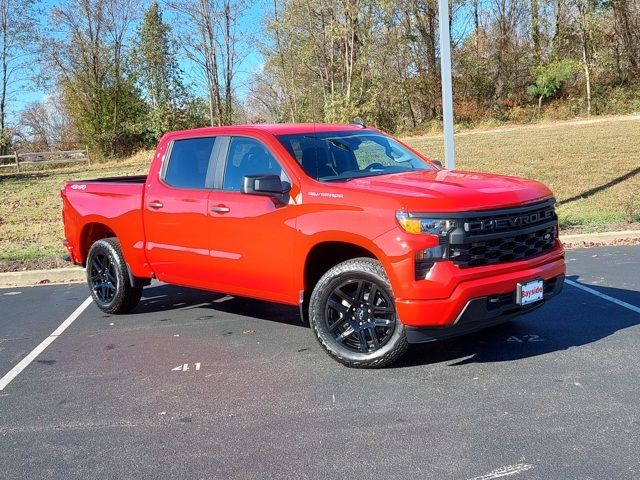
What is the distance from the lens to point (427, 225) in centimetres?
421

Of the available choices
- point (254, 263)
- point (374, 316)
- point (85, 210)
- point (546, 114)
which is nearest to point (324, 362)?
point (374, 316)

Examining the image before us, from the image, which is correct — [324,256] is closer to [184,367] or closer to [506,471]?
[184,367]

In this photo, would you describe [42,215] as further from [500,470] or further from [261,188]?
[500,470]

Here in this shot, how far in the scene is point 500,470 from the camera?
10.5ft

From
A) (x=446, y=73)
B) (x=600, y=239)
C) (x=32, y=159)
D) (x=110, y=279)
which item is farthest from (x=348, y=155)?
(x=32, y=159)

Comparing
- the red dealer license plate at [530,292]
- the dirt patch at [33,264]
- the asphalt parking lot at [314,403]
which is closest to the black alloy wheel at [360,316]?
the asphalt parking lot at [314,403]

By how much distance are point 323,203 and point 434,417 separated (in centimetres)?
173

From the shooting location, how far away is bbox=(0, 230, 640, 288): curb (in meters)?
9.01

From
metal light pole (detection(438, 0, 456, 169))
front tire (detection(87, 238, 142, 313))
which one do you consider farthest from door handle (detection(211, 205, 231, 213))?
metal light pole (detection(438, 0, 456, 169))

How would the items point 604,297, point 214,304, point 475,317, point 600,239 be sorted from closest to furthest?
point 475,317 → point 604,297 → point 214,304 → point 600,239

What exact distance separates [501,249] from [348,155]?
1667 millimetres

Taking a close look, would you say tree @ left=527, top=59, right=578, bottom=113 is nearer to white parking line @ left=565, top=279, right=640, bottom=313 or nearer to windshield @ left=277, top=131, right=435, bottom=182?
white parking line @ left=565, top=279, right=640, bottom=313

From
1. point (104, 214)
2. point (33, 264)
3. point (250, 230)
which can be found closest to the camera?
point (250, 230)

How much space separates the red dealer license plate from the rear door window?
2770 mm
